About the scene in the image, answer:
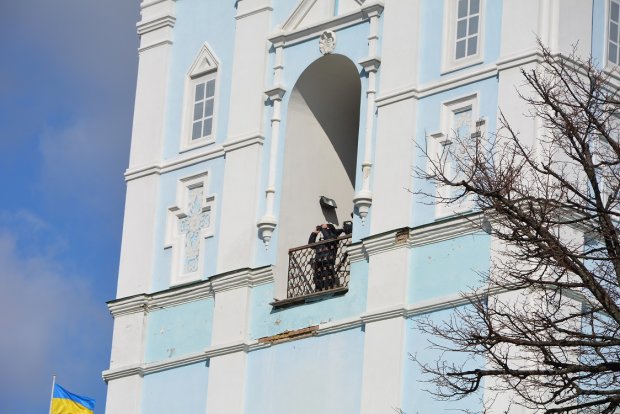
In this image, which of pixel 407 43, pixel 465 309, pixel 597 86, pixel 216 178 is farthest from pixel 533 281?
pixel 216 178

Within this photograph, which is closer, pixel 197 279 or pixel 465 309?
pixel 465 309

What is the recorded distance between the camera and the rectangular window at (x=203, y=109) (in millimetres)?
32031

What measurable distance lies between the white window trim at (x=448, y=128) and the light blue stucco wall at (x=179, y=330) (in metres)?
3.93

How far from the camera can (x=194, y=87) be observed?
1277 inches

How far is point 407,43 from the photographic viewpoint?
96.8ft

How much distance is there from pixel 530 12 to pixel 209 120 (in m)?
5.53

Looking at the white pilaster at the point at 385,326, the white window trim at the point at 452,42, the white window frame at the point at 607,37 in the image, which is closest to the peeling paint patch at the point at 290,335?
the white pilaster at the point at 385,326

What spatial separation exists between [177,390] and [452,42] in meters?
5.79

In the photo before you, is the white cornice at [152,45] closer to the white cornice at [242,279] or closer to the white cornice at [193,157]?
the white cornice at [193,157]

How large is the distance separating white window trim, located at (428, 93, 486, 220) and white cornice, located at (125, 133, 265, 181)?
3.09 meters

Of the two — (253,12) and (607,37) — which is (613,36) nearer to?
(607,37)

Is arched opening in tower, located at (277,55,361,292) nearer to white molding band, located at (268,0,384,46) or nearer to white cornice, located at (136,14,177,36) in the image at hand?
white molding band, located at (268,0,384,46)

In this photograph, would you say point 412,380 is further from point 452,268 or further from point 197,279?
point 197,279

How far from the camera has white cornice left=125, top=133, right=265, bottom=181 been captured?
3109 centimetres
